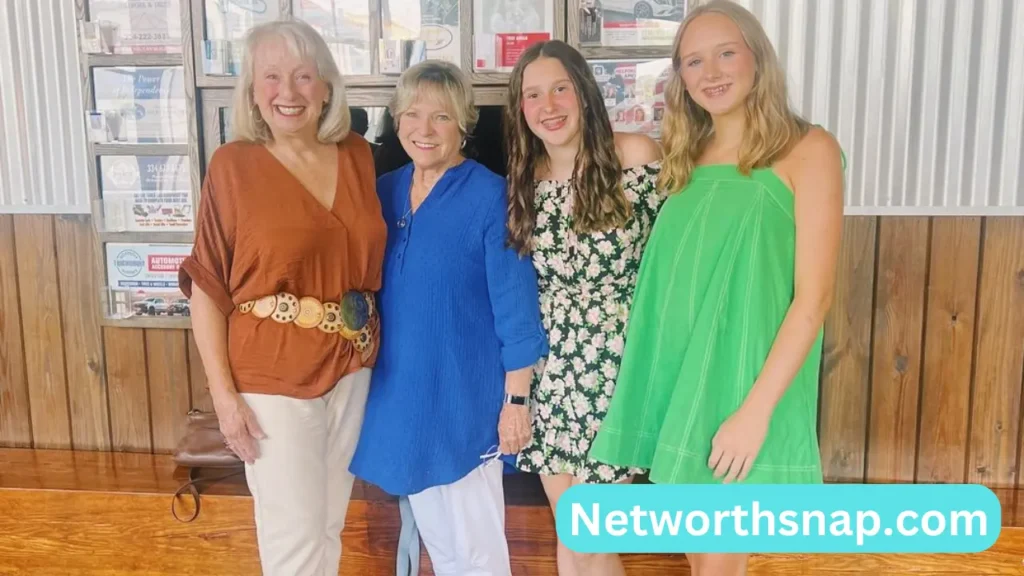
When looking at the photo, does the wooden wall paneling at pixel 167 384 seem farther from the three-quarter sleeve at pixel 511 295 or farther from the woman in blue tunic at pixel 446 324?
the three-quarter sleeve at pixel 511 295

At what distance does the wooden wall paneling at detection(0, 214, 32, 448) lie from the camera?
2.14 metres

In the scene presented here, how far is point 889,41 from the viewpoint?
1.80 m

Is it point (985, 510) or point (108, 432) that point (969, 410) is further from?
point (108, 432)

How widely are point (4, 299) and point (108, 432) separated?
1.55 feet

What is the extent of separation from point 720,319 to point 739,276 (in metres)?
0.08

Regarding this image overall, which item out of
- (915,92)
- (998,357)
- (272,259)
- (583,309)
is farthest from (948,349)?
(272,259)

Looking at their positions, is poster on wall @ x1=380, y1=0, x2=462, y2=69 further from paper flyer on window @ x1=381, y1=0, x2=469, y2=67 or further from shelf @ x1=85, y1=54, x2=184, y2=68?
shelf @ x1=85, y1=54, x2=184, y2=68

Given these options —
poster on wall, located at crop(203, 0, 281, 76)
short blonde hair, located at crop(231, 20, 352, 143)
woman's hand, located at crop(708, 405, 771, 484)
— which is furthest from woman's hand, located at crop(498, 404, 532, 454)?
poster on wall, located at crop(203, 0, 281, 76)

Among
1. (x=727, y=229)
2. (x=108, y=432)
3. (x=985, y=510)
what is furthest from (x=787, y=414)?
(x=108, y=432)

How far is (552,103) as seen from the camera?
140 cm

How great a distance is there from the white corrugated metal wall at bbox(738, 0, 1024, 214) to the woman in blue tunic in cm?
86

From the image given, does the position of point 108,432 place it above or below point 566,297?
below

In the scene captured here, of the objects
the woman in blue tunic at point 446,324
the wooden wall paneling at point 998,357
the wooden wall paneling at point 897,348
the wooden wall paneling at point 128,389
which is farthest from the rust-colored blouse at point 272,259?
the wooden wall paneling at point 998,357

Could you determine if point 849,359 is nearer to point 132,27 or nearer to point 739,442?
point 739,442
